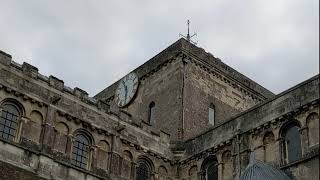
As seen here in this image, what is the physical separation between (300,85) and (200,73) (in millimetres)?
10940

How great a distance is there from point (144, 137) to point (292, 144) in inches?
317

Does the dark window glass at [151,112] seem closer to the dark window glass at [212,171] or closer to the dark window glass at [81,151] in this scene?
the dark window glass at [212,171]

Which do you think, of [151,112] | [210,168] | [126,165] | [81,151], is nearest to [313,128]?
[210,168]

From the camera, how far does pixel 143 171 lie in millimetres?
33500

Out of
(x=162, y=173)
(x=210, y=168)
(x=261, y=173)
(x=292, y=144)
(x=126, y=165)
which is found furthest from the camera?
(x=162, y=173)

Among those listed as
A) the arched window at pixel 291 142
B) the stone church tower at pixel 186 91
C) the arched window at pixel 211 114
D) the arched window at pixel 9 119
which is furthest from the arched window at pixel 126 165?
the arched window at pixel 211 114

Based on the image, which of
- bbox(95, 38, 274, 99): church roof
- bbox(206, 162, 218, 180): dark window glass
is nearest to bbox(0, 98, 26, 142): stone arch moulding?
bbox(206, 162, 218, 180): dark window glass

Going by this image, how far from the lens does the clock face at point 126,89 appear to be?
41.5m

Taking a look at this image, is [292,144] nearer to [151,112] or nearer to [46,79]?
[46,79]

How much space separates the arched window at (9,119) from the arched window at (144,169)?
23.2 ft

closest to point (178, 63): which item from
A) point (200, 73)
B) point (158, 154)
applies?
point (200, 73)

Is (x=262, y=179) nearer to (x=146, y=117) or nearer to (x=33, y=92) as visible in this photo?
(x=33, y=92)

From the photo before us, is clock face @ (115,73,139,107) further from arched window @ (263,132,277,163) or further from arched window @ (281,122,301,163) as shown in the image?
arched window @ (281,122,301,163)

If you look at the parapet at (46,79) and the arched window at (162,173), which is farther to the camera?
the arched window at (162,173)
